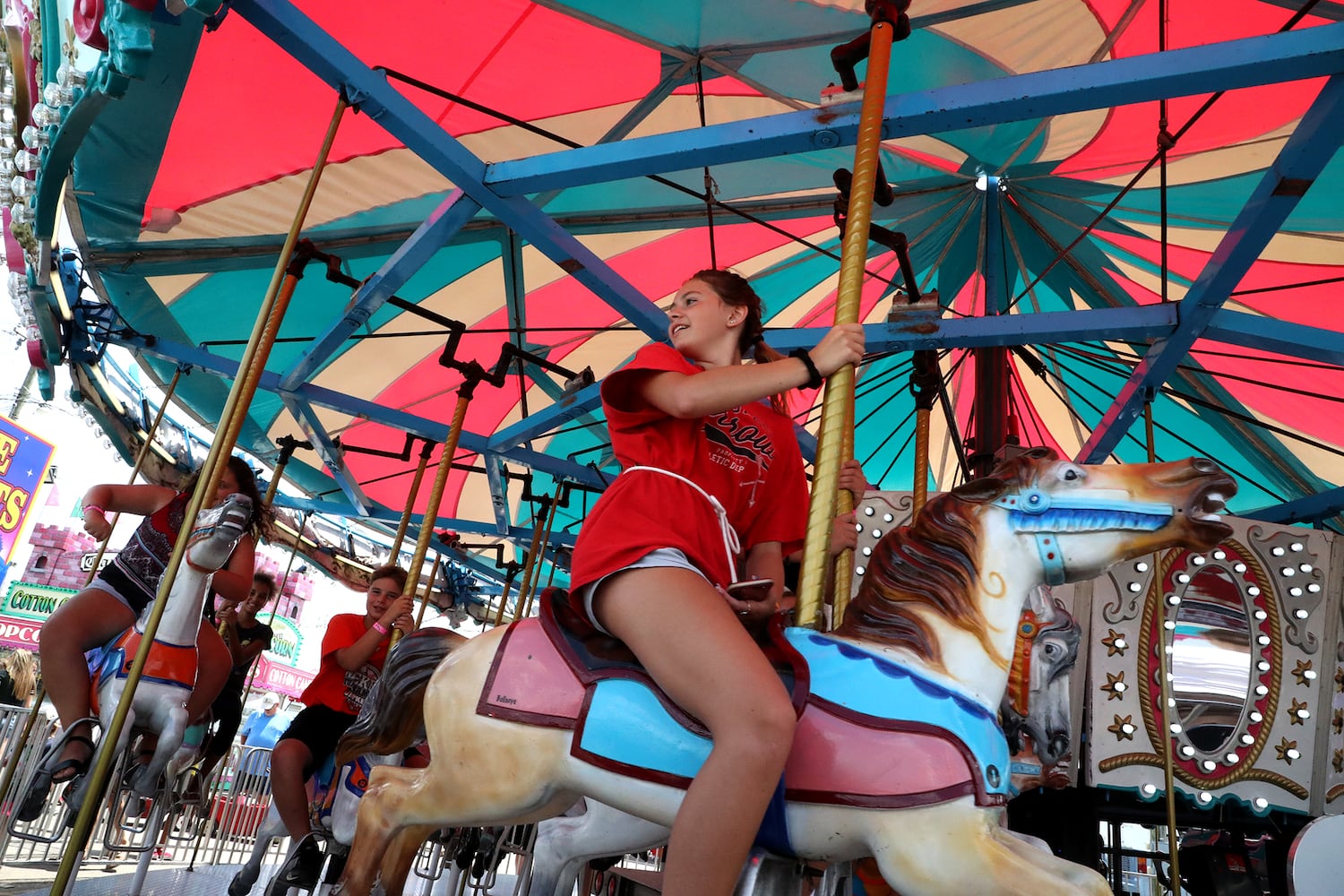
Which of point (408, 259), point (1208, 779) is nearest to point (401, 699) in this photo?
point (408, 259)

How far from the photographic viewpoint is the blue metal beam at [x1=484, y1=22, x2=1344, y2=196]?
2.80 meters

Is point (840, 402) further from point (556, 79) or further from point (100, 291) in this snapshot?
point (100, 291)

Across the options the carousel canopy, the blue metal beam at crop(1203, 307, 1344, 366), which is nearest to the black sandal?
the carousel canopy

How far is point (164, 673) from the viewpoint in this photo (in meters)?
3.52

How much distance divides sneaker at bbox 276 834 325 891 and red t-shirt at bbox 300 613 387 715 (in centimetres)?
73

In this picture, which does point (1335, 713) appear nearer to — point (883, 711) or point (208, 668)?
point (883, 711)

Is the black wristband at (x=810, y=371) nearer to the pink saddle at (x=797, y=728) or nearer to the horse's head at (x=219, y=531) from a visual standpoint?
the pink saddle at (x=797, y=728)

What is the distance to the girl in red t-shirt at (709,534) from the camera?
155 cm

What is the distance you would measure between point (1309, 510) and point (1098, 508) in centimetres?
626

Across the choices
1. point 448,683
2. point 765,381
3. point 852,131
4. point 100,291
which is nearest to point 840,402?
point 765,381

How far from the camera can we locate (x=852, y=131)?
3.13 metres

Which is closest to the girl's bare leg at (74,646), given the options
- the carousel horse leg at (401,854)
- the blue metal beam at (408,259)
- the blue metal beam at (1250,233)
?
the blue metal beam at (408,259)

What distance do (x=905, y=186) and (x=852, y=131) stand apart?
2652mm

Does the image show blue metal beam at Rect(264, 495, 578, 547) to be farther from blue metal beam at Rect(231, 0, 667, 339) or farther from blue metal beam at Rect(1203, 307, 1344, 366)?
blue metal beam at Rect(1203, 307, 1344, 366)
